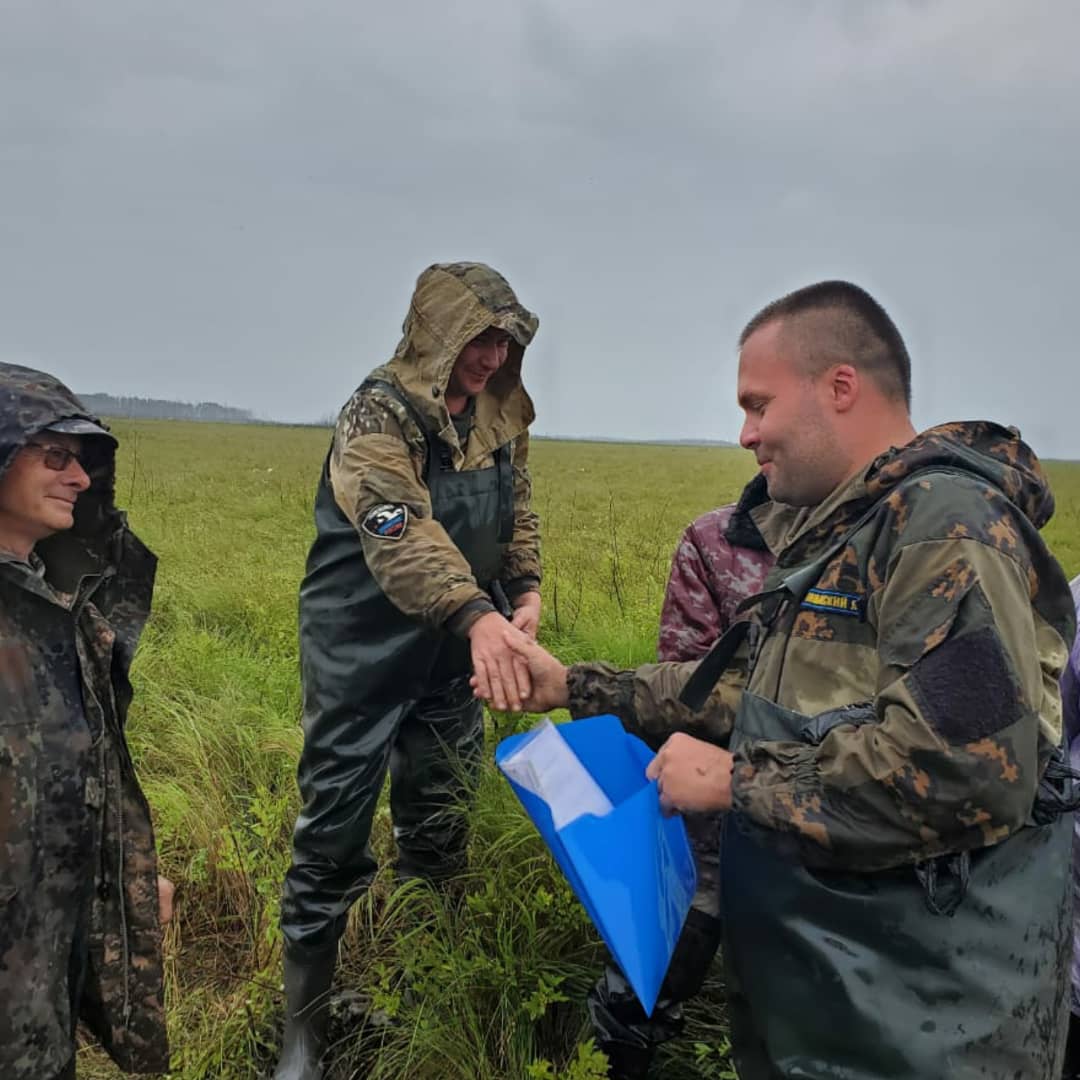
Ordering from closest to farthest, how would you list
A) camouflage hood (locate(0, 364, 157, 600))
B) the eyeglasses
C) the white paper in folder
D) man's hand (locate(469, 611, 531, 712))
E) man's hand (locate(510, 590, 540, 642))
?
the white paper in folder
the eyeglasses
camouflage hood (locate(0, 364, 157, 600))
man's hand (locate(469, 611, 531, 712))
man's hand (locate(510, 590, 540, 642))

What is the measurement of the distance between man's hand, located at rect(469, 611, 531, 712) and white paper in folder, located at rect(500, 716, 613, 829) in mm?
487

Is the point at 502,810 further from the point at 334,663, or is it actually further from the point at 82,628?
the point at 82,628

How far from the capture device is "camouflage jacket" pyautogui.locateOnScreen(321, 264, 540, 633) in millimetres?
2305

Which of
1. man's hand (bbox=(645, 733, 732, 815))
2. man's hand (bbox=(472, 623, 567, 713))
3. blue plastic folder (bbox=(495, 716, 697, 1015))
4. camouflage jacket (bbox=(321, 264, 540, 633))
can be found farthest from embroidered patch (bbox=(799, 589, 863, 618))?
camouflage jacket (bbox=(321, 264, 540, 633))

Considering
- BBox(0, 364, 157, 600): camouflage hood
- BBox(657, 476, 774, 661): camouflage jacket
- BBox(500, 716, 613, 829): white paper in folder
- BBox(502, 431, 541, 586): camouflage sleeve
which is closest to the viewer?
BBox(500, 716, 613, 829): white paper in folder

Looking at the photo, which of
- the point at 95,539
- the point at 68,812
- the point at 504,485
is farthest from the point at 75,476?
the point at 504,485

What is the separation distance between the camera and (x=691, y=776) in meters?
1.50

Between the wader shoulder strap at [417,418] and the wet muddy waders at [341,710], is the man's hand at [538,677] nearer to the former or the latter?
the wet muddy waders at [341,710]

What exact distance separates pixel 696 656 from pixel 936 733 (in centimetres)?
145

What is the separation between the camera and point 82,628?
6.09ft

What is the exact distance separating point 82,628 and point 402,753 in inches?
51.6

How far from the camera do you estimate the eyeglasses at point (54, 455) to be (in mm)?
1766

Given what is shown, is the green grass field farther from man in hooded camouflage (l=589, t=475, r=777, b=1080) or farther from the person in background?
the person in background

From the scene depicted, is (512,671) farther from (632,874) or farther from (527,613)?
(632,874)
